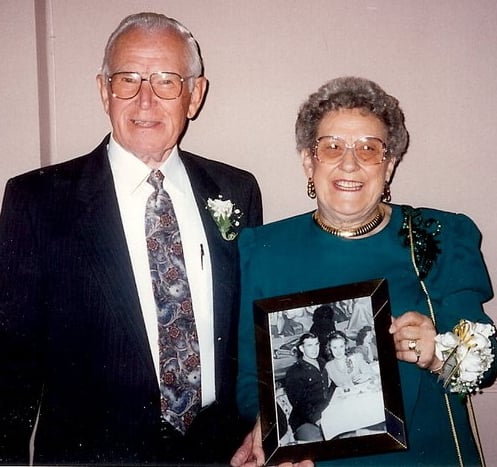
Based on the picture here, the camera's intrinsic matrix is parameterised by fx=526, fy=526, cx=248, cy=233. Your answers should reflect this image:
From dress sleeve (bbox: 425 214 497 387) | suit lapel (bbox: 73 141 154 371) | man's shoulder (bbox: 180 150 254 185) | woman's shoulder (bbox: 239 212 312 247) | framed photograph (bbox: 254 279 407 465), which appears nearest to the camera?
framed photograph (bbox: 254 279 407 465)

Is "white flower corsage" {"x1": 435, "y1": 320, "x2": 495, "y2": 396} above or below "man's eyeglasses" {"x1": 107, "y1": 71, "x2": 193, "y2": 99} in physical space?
below

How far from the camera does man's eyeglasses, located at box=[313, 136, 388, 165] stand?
5.41 feet

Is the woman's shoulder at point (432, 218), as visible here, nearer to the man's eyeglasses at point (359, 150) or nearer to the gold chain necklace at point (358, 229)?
the gold chain necklace at point (358, 229)

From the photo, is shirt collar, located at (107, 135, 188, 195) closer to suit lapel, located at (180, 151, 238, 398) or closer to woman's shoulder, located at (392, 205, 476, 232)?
suit lapel, located at (180, 151, 238, 398)

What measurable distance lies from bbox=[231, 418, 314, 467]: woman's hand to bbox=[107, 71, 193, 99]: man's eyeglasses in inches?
45.0

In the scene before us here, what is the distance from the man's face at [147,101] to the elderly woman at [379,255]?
452 millimetres

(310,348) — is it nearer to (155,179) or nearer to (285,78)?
(155,179)

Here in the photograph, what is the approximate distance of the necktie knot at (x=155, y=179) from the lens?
187 centimetres

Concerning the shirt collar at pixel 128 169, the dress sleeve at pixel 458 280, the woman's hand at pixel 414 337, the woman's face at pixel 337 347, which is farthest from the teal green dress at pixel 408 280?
the shirt collar at pixel 128 169

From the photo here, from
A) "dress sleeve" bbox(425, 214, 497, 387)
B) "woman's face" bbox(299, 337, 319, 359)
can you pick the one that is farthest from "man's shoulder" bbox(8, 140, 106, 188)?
"dress sleeve" bbox(425, 214, 497, 387)

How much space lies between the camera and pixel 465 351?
59.0 inches

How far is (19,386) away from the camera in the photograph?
71.0 inches

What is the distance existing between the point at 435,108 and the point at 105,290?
1.53m

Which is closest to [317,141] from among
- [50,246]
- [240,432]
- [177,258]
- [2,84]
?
[177,258]
